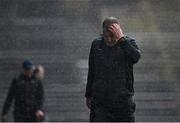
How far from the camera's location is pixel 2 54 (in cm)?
1179

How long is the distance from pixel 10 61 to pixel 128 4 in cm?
231

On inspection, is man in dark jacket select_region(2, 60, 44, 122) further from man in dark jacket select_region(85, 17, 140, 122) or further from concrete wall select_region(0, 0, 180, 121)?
concrete wall select_region(0, 0, 180, 121)

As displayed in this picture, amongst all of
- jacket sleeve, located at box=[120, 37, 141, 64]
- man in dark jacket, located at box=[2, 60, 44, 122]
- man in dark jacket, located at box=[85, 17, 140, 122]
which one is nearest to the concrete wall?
man in dark jacket, located at box=[2, 60, 44, 122]

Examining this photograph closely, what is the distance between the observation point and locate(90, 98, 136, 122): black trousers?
7742 millimetres

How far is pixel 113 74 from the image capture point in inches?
302

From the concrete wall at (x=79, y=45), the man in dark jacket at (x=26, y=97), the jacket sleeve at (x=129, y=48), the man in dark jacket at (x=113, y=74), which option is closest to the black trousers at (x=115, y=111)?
the man in dark jacket at (x=113, y=74)

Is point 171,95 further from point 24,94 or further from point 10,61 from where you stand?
point 24,94

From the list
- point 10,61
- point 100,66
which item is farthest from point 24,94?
point 10,61

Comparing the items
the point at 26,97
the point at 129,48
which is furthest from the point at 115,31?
the point at 26,97

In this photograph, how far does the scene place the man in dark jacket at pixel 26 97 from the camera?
754 cm

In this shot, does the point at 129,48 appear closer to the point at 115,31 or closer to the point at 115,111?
the point at 115,31

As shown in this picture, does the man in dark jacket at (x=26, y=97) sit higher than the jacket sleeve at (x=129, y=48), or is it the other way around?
the jacket sleeve at (x=129, y=48)

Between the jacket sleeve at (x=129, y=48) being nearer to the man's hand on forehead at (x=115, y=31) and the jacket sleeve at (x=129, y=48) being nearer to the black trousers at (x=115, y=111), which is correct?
the man's hand on forehead at (x=115, y=31)

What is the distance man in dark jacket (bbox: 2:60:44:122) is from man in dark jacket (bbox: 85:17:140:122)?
539 millimetres
